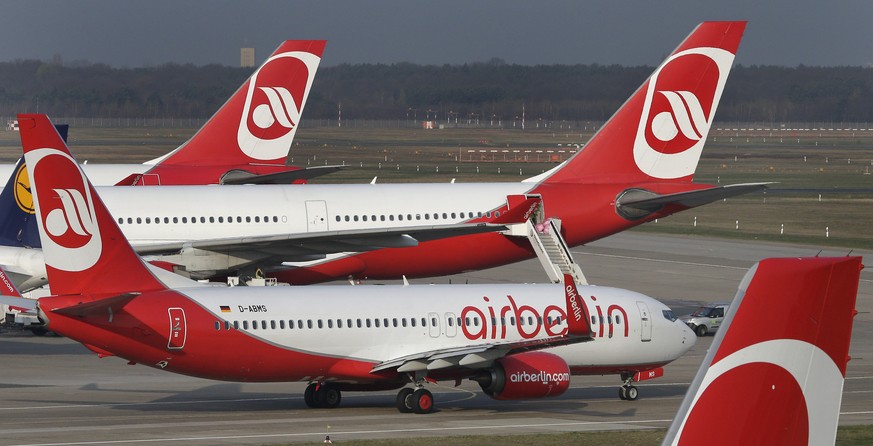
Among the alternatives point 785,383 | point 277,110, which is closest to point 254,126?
point 277,110

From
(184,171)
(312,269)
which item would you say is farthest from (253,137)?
(312,269)

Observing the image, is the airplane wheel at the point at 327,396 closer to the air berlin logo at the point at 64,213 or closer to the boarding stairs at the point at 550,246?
the air berlin logo at the point at 64,213

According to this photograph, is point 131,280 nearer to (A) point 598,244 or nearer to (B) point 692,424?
(B) point 692,424

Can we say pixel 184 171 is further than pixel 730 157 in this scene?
No

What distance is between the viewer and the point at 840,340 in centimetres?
1044

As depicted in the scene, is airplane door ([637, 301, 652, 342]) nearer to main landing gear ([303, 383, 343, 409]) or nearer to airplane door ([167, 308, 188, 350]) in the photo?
main landing gear ([303, 383, 343, 409])

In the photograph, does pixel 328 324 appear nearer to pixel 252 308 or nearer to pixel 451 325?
pixel 252 308

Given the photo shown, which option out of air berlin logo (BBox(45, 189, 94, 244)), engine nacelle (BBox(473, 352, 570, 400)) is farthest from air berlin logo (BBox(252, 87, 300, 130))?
air berlin logo (BBox(45, 189, 94, 244))

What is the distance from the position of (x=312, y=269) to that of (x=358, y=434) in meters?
16.9

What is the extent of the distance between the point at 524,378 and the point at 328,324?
462 cm

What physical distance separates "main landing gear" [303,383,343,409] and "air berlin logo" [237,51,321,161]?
2481 cm

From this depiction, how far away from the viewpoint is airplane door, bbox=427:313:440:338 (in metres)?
31.5

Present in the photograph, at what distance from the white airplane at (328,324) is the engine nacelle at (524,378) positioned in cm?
3

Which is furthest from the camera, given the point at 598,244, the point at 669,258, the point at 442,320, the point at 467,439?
the point at 598,244
